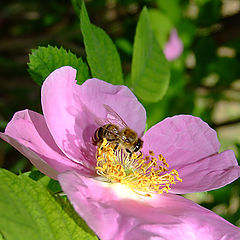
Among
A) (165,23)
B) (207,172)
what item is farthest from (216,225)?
(165,23)

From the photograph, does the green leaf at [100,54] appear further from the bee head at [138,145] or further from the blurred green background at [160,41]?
the blurred green background at [160,41]

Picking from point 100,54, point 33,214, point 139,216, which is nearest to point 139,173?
point 139,216

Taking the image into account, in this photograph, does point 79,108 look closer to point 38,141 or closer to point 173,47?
point 38,141

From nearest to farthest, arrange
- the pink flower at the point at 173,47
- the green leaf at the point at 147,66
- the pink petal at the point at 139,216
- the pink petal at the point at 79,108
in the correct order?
the pink petal at the point at 139,216 < the pink petal at the point at 79,108 < the green leaf at the point at 147,66 < the pink flower at the point at 173,47

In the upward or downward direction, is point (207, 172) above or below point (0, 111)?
above

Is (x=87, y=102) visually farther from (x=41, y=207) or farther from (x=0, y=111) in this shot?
(x=0, y=111)

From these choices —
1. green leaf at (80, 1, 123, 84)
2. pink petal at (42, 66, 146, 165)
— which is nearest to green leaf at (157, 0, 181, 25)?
green leaf at (80, 1, 123, 84)

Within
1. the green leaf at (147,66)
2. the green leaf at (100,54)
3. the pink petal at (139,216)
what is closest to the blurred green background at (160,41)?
the green leaf at (147,66)
